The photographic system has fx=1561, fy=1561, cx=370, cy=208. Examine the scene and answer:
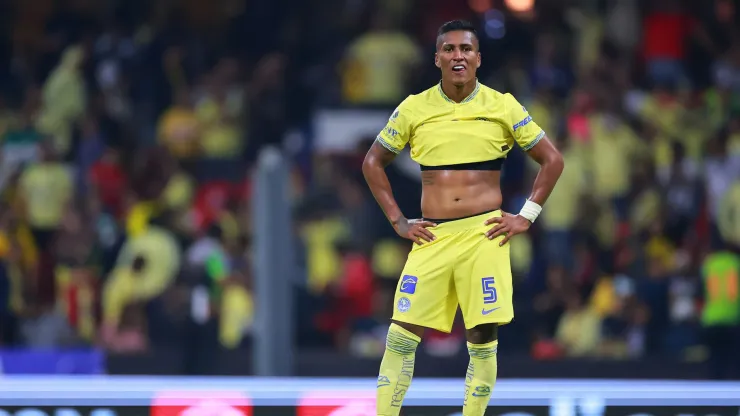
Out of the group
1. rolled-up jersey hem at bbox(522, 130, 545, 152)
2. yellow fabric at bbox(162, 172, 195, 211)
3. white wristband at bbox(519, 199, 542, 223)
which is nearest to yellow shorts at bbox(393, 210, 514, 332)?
white wristband at bbox(519, 199, 542, 223)

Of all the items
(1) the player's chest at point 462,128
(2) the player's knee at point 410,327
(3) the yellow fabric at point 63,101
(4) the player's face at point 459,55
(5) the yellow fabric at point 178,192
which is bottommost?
(2) the player's knee at point 410,327

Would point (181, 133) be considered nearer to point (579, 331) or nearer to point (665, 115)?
point (579, 331)

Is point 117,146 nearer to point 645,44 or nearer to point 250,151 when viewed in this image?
point 250,151

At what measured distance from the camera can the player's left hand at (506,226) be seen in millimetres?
7914

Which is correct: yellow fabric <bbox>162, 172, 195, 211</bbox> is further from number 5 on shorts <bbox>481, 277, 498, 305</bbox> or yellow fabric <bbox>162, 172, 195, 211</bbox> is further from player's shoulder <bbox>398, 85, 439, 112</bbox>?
number 5 on shorts <bbox>481, 277, 498, 305</bbox>

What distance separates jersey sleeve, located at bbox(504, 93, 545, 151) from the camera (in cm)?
792

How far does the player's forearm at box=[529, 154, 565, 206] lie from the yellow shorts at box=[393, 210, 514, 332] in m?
0.24

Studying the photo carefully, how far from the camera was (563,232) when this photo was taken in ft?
45.7

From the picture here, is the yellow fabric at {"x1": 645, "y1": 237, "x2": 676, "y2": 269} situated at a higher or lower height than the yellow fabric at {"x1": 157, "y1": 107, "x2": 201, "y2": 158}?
lower

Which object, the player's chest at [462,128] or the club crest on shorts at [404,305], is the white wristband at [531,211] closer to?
the player's chest at [462,128]

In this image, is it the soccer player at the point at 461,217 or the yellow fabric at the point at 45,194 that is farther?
the yellow fabric at the point at 45,194

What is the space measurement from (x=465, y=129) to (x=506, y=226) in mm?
536

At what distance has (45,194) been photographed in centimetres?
1471

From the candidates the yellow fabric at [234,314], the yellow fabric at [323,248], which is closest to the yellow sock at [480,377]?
the yellow fabric at [234,314]
